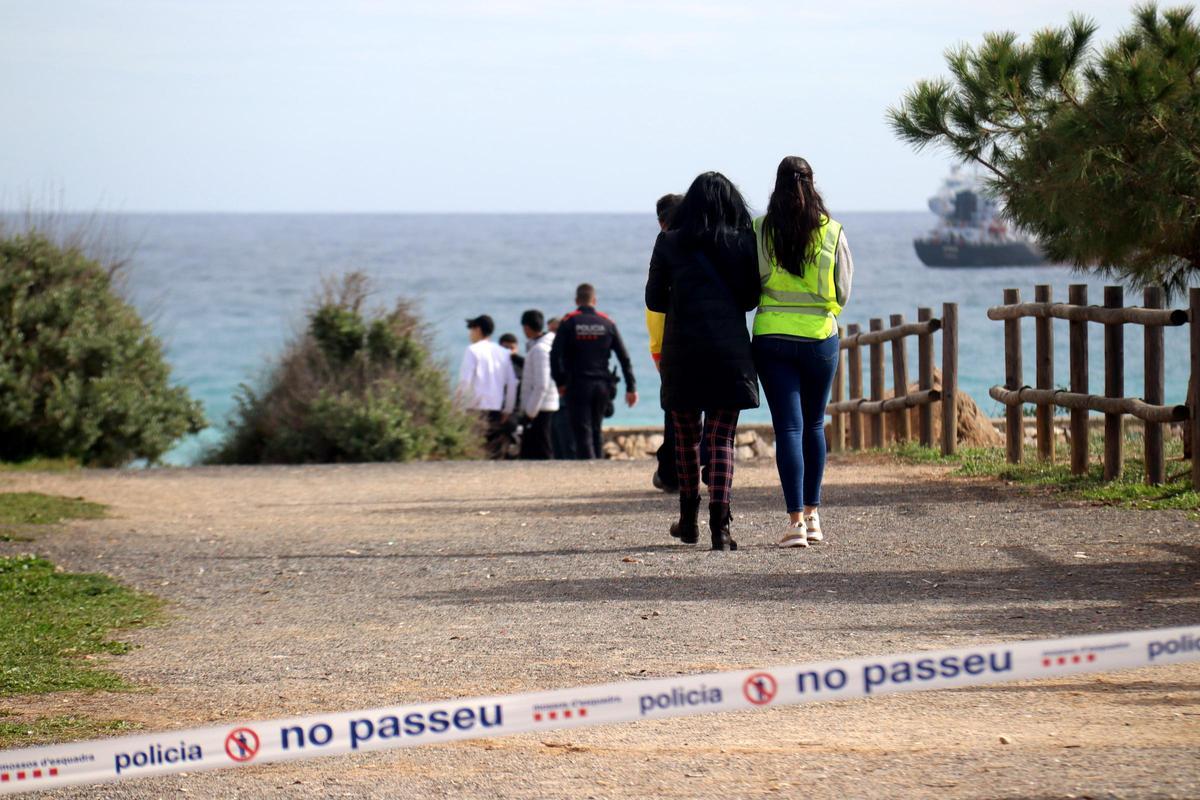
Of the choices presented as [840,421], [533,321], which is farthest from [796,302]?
[840,421]

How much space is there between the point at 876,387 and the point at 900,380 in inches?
25.7

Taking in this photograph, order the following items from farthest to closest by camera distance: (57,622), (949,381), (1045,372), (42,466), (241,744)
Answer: (42,466) < (949,381) < (1045,372) < (57,622) < (241,744)

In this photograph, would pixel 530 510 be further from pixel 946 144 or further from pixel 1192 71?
pixel 1192 71

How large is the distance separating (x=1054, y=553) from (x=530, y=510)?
13.7ft

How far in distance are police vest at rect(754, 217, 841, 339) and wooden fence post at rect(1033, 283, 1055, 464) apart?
3860 millimetres

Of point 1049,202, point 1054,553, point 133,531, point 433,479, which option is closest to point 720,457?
point 1054,553

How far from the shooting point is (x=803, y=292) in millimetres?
7699

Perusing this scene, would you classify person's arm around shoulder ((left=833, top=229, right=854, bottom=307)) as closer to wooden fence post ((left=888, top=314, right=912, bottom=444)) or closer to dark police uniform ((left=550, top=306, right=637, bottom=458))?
dark police uniform ((left=550, top=306, right=637, bottom=458))

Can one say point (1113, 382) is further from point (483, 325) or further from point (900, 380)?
Result: point (483, 325)

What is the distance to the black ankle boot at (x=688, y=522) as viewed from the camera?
27.3 feet

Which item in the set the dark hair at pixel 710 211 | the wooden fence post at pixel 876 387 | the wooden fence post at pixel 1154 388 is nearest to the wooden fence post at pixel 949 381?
the wooden fence post at pixel 876 387

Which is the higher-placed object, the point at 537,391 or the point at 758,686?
the point at 537,391

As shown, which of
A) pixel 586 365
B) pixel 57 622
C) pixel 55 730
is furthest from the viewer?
pixel 586 365

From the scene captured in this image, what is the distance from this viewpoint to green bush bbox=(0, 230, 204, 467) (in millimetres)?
15703
